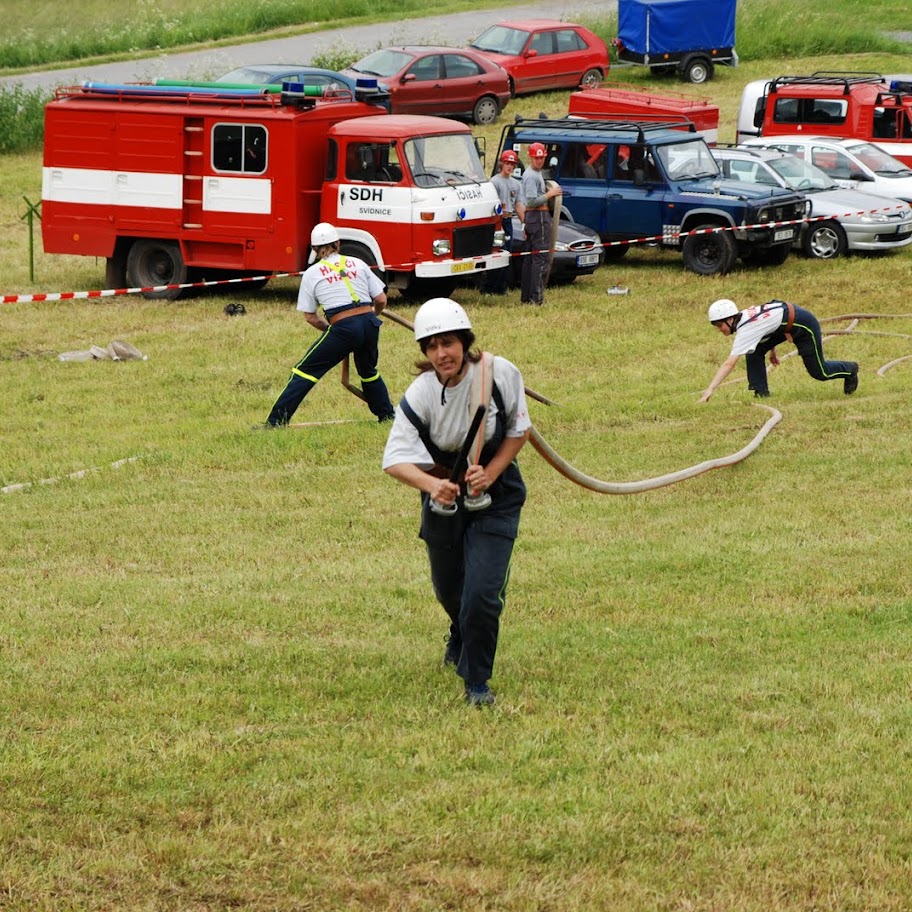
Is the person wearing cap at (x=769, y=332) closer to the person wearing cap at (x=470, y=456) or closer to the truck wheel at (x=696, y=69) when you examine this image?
the person wearing cap at (x=470, y=456)

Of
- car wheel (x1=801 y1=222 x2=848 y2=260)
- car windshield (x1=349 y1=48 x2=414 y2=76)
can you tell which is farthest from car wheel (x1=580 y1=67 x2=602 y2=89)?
car wheel (x1=801 y1=222 x2=848 y2=260)

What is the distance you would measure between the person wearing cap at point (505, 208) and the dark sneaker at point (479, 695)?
14114 millimetres

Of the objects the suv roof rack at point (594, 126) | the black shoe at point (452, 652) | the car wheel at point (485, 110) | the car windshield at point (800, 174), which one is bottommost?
the black shoe at point (452, 652)

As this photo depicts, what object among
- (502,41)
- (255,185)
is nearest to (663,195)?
(255,185)

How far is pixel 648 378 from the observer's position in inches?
602

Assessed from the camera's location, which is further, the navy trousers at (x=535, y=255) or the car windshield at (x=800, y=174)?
the car windshield at (x=800, y=174)

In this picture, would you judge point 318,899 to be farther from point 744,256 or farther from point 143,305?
point 744,256

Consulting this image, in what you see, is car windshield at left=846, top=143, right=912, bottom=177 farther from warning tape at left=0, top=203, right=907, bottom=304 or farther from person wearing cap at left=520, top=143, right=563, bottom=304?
person wearing cap at left=520, top=143, right=563, bottom=304

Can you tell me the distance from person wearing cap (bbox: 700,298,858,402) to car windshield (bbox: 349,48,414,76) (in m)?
19.0

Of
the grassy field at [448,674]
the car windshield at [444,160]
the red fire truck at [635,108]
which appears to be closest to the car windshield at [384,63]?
the red fire truck at [635,108]

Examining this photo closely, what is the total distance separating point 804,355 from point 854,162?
37.5 ft

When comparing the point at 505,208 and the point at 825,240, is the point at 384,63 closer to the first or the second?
the point at 505,208

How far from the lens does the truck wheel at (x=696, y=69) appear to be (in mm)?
36281

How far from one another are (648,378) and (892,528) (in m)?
6.26
